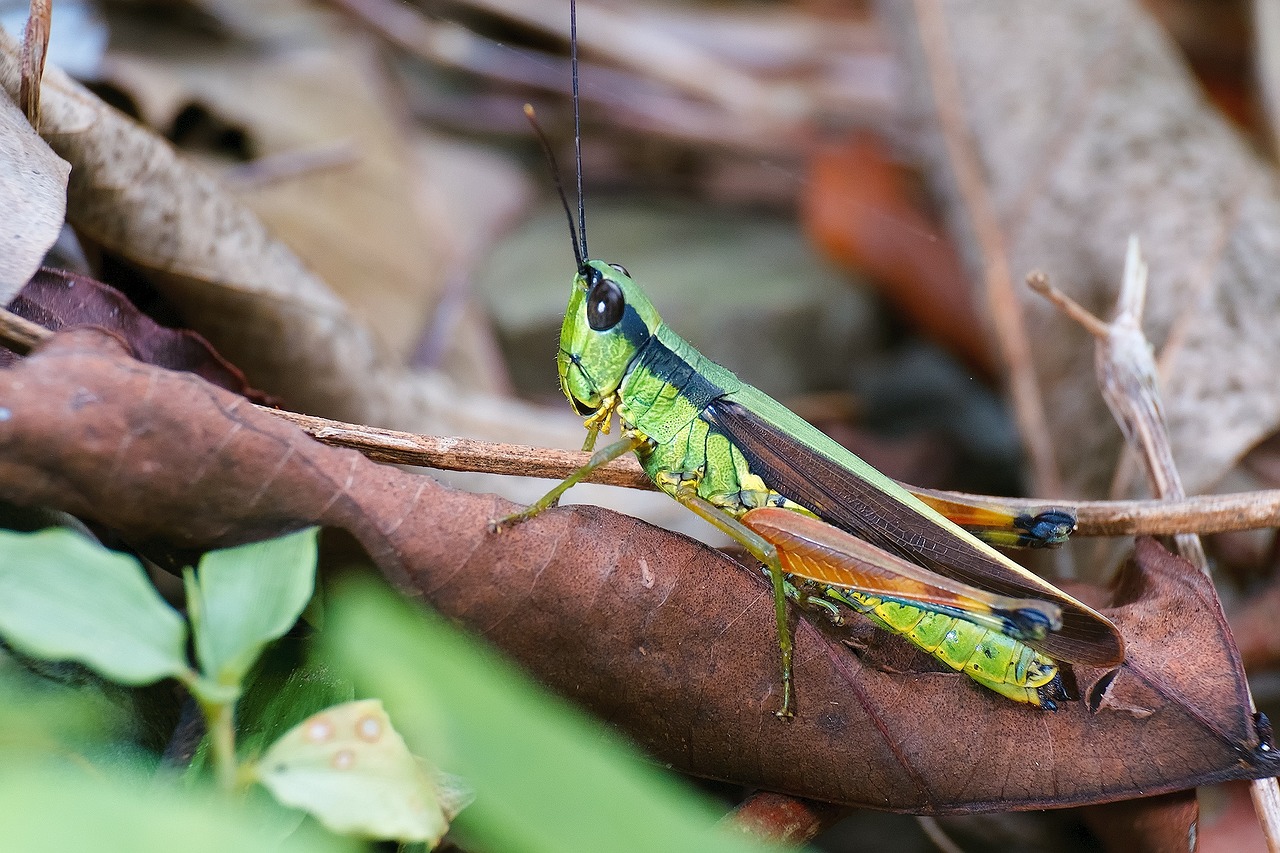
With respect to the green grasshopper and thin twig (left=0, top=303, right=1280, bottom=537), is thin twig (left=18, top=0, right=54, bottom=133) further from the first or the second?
the green grasshopper

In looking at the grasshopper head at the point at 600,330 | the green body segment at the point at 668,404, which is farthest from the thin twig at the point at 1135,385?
the grasshopper head at the point at 600,330

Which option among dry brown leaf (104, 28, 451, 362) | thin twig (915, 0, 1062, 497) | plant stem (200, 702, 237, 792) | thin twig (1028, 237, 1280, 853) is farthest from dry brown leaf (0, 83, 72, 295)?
thin twig (915, 0, 1062, 497)

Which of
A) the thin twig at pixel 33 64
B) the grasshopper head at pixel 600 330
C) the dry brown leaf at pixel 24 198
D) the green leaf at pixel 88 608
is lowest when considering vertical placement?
the grasshopper head at pixel 600 330

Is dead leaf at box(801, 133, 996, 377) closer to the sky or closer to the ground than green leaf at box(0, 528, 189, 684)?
closer to the ground

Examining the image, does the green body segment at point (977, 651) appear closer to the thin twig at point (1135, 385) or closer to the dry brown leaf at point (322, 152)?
the thin twig at point (1135, 385)

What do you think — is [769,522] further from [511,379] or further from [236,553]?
[511,379]

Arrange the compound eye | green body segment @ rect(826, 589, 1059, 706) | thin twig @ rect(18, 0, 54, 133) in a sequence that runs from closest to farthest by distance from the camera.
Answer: green body segment @ rect(826, 589, 1059, 706)
thin twig @ rect(18, 0, 54, 133)
the compound eye
